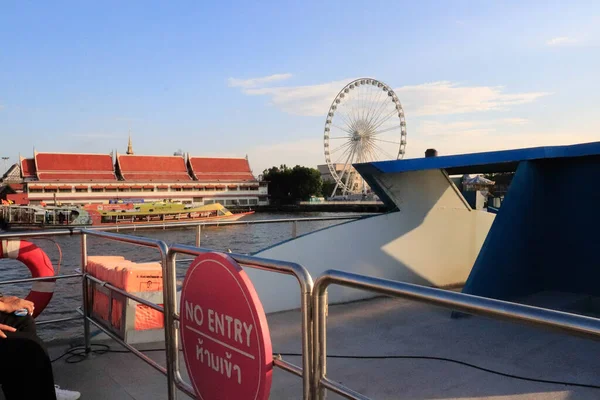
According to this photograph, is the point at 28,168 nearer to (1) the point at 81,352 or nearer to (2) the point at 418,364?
(1) the point at 81,352

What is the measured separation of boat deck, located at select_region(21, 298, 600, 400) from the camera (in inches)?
131

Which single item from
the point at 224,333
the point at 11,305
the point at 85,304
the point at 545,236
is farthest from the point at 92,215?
the point at 224,333

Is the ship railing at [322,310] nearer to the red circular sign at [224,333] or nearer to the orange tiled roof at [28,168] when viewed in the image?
the red circular sign at [224,333]

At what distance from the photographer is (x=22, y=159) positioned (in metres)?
58.7

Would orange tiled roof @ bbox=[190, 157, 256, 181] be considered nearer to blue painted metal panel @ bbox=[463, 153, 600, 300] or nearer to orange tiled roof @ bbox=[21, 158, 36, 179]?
orange tiled roof @ bbox=[21, 158, 36, 179]

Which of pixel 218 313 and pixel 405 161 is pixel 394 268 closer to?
pixel 405 161

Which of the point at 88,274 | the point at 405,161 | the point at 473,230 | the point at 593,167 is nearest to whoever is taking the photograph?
the point at 88,274

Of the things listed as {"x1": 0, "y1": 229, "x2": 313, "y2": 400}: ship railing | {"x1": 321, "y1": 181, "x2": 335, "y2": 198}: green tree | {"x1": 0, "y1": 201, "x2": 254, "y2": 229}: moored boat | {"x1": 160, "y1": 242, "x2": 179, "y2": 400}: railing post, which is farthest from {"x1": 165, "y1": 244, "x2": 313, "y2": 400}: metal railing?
{"x1": 321, "y1": 181, "x2": 335, "y2": 198}: green tree

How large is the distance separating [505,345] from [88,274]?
3.59 metres

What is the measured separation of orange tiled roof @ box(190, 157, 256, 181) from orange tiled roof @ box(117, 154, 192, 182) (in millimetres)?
1693

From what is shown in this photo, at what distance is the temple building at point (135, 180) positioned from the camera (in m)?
56.6

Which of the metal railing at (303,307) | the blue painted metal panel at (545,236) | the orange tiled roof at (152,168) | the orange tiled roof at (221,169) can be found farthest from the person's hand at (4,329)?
the orange tiled roof at (221,169)

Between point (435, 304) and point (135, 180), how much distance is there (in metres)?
63.6

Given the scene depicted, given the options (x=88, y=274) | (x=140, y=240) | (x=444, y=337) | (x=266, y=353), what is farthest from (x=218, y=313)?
(x=444, y=337)
